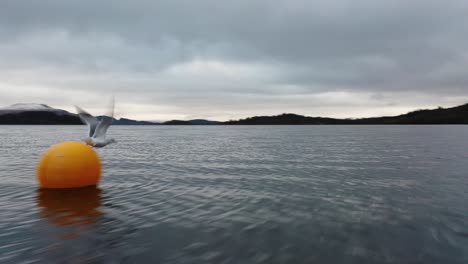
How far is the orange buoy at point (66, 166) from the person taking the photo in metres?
13.9

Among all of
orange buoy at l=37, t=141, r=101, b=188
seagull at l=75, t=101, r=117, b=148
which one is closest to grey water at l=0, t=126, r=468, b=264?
orange buoy at l=37, t=141, r=101, b=188

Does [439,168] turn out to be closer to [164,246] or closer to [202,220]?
[202,220]

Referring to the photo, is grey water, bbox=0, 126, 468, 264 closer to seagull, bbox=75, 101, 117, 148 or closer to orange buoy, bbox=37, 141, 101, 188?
orange buoy, bbox=37, 141, 101, 188

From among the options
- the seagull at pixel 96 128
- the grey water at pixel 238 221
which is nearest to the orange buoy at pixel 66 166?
the grey water at pixel 238 221

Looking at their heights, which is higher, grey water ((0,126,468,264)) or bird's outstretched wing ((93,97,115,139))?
bird's outstretched wing ((93,97,115,139))

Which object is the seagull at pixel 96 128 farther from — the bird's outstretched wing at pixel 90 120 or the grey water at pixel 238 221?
the grey water at pixel 238 221

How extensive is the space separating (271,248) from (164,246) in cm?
295

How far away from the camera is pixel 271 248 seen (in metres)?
8.16

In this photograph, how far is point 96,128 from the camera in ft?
55.6

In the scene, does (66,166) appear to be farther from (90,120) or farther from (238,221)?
(238,221)

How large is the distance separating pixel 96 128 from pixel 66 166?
3.43 metres

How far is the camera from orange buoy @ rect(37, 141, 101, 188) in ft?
45.6

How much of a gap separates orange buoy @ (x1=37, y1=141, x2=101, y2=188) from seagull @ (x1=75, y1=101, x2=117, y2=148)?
202cm

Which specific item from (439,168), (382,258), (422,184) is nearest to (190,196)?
(382,258)
